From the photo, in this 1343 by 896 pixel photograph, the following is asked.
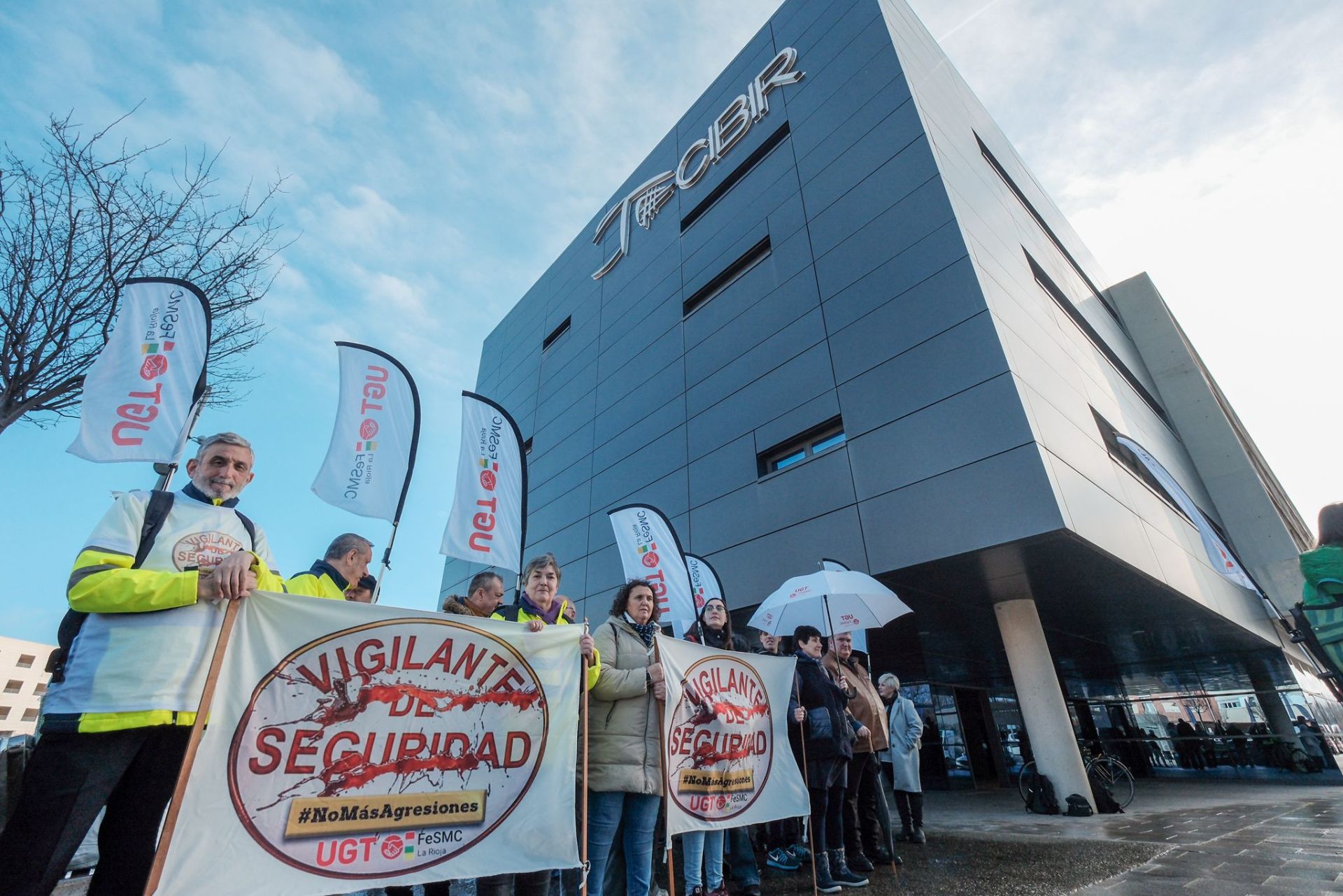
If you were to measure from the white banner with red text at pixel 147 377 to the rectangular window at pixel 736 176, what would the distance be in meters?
12.8

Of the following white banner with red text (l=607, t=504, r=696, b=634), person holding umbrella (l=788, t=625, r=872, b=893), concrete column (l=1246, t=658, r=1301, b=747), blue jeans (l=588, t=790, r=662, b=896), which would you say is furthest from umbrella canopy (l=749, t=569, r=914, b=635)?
concrete column (l=1246, t=658, r=1301, b=747)

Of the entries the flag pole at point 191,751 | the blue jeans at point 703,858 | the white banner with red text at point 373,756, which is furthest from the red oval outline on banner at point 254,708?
the blue jeans at point 703,858

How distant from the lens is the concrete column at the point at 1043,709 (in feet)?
26.1

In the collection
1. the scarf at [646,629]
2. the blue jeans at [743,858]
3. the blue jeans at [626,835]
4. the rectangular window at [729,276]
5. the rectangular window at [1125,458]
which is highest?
the rectangular window at [729,276]

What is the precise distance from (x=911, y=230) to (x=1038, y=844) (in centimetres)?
859

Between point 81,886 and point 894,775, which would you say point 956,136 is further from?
point 81,886

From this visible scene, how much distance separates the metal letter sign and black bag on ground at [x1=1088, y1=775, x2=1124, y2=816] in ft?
48.6

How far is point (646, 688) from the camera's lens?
3350 millimetres

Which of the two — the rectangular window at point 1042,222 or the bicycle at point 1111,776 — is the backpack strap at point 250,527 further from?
the rectangular window at point 1042,222

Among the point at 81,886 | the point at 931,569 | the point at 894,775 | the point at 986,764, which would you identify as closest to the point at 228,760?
the point at 81,886

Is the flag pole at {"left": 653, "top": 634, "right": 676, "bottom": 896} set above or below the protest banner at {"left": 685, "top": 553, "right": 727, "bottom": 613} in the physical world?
below

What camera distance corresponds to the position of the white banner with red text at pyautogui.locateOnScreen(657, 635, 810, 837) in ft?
11.3

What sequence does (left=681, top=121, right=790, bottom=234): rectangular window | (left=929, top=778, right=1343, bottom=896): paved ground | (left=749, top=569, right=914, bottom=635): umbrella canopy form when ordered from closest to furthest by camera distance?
1. (left=929, top=778, right=1343, bottom=896): paved ground
2. (left=749, top=569, right=914, bottom=635): umbrella canopy
3. (left=681, top=121, right=790, bottom=234): rectangular window

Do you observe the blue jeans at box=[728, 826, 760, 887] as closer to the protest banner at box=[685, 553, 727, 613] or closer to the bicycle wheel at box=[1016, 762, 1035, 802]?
the protest banner at box=[685, 553, 727, 613]
